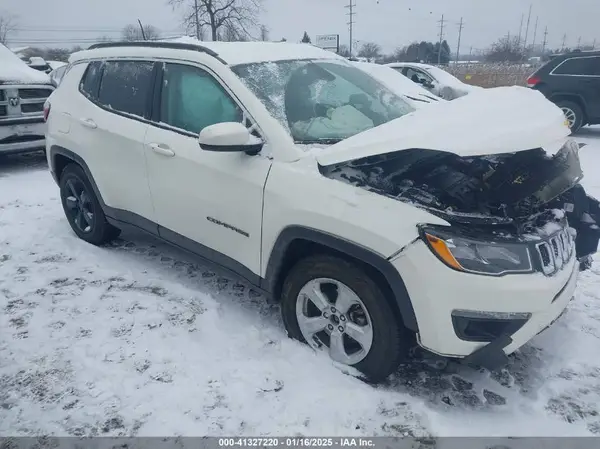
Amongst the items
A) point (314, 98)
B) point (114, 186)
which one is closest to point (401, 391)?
point (314, 98)

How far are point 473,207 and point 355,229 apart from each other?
62 centimetres

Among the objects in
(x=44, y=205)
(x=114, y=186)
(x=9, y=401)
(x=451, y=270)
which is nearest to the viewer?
(x=451, y=270)

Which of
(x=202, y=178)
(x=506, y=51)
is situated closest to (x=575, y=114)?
(x=202, y=178)


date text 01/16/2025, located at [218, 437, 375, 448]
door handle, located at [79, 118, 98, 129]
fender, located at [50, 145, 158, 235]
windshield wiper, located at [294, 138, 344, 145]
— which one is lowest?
date text 01/16/2025, located at [218, 437, 375, 448]

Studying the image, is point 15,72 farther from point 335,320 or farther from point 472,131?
point 472,131

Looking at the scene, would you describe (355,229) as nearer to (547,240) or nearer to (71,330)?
(547,240)

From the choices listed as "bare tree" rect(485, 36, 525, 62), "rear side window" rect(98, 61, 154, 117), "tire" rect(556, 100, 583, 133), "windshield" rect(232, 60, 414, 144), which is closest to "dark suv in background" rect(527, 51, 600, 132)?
"tire" rect(556, 100, 583, 133)

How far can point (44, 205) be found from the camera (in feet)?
18.9

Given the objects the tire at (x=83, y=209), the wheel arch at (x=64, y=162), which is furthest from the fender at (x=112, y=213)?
the tire at (x=83, y=209)

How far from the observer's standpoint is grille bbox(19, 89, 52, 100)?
7387mm

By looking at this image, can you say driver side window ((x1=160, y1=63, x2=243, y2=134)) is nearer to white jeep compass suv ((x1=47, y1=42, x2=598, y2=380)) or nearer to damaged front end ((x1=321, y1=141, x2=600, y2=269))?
white jeep compass suv ((x1=47, y1=42, x2=598, y2=380))

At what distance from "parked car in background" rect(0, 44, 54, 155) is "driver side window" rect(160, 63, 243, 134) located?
4.85m

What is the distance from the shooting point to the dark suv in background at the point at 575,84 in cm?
994

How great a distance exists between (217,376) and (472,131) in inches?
75.5
